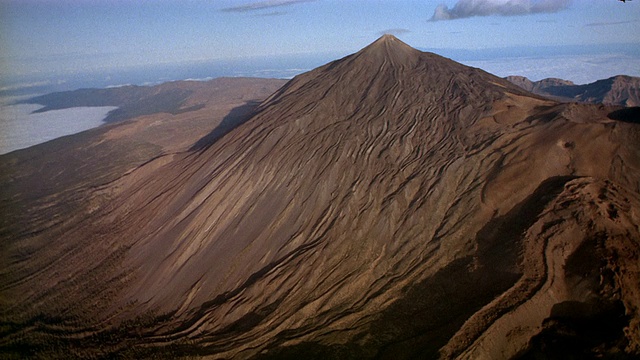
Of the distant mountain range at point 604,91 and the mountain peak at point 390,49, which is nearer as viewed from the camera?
the mountain peak at point 390,49

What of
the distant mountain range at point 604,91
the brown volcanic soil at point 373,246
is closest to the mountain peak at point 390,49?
the brown volcanic soil at point 373,246

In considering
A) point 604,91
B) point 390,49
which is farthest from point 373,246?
point 604,91

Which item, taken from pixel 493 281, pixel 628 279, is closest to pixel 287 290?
pixel 493 281

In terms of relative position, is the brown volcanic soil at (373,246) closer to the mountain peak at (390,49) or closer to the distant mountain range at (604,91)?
the mountain peak at (390,49)

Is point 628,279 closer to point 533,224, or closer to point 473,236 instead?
point 533,224

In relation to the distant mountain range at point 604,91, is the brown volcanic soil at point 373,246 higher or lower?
lower
